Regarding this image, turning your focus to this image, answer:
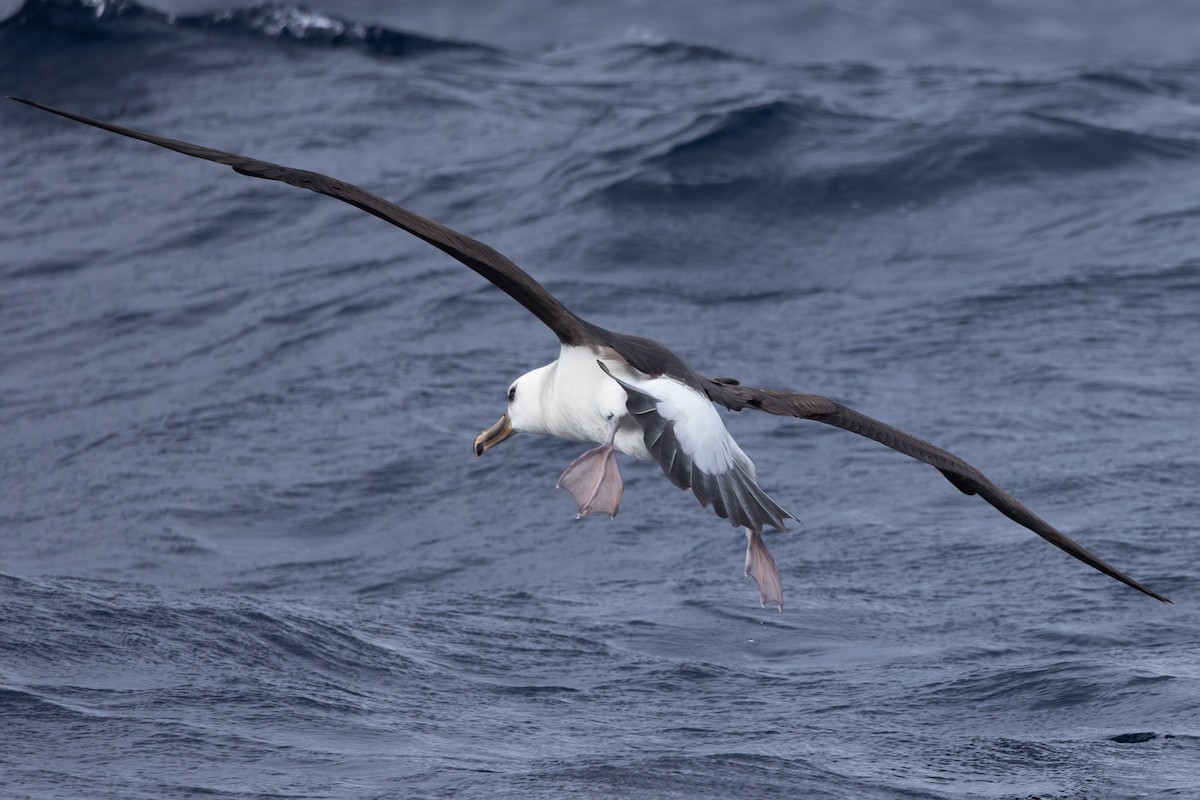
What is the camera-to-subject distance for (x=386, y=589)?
27.4 feet

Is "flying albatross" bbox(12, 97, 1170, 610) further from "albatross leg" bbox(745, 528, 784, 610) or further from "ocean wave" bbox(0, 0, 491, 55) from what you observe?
"ocean wave" bbox(0, 0, 491, 55)

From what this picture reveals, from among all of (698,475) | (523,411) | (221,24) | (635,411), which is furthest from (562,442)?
(221,24)

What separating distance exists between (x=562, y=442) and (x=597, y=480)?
14.5 feet

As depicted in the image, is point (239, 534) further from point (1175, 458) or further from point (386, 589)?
point (1175, 458)

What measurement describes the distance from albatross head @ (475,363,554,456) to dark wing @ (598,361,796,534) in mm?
1031

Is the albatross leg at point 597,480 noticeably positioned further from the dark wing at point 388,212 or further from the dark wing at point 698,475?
the dark wing at point 388,212

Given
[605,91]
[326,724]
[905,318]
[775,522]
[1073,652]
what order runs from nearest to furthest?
1. [775,522]
2. [326,724]
3. [1073,652]
4. [905,318]
5. [605,91]

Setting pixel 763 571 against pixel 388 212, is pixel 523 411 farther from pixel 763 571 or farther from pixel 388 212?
pixel 388 212

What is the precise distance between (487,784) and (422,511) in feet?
13.8

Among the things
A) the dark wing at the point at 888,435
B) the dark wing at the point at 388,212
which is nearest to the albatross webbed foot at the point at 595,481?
the dark wing at the point at 888,435

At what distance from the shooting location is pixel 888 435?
583cm

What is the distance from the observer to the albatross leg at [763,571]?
6.68 meters

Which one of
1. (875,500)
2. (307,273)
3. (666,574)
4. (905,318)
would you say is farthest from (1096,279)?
(307,273)

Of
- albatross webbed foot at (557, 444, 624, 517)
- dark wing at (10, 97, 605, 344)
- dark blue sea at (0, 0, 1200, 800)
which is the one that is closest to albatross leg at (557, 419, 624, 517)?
albatross webbed foot at (557, 444, 624, 517)
